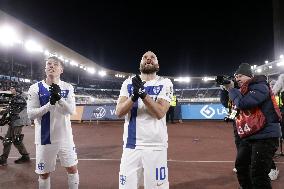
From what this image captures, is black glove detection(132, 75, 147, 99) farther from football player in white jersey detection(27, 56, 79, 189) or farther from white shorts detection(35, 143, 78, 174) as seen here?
white shorts detection(35, 143, 78, 174)

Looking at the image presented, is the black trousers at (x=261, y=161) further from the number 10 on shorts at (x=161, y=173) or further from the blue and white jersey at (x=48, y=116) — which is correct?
the blue and white jersey at (x=48, y=116)

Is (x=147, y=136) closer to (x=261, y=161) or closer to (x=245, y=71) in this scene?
(x=261, y=161)

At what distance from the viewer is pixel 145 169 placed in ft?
10.5

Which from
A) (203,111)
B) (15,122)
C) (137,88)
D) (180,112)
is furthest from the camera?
(180,112)

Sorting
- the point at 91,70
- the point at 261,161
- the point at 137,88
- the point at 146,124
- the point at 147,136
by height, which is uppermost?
the point at 91,70

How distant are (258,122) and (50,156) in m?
2.96

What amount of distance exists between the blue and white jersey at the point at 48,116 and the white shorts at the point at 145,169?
5.06 feet

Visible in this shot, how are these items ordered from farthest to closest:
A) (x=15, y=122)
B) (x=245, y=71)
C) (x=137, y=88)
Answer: (x=15, y=122) → (x=245, y=71) → (x=137, y=88)

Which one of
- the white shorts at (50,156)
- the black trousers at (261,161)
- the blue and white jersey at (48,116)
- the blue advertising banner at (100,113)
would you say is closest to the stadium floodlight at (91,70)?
the blue advertising banner at (100,113)

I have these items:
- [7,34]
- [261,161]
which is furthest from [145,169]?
[7,34]

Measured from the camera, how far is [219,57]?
63500 mm

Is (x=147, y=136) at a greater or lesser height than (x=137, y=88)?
lesser

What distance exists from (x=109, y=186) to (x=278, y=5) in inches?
1934

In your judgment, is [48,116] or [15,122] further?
[15,122]
